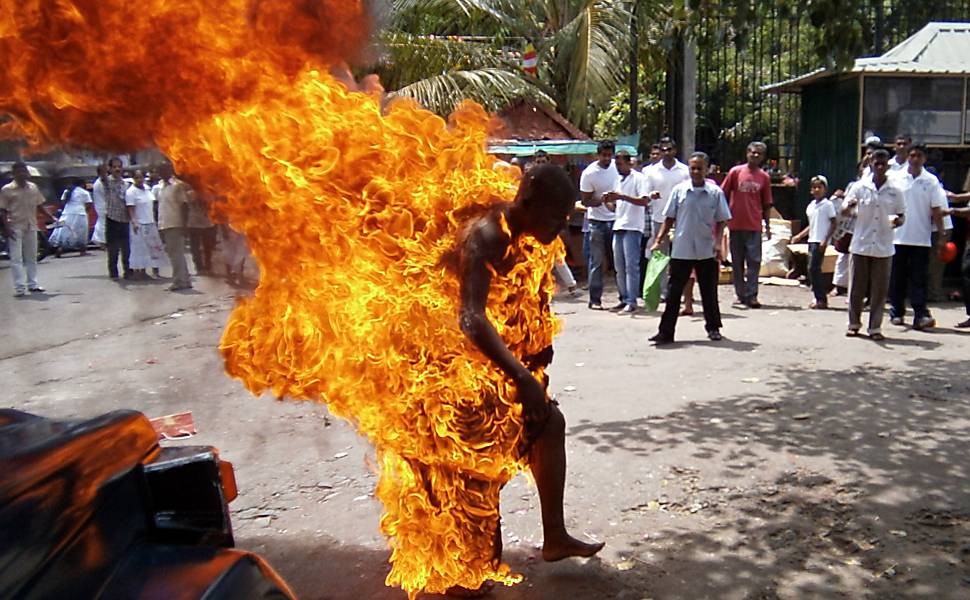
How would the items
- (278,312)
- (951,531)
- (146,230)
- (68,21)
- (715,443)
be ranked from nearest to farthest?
(68,21) < (278,312) < (951,531) < (715,443) < (146,230)

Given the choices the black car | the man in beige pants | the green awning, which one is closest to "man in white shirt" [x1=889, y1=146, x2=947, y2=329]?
the green awning

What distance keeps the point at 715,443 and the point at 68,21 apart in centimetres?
429

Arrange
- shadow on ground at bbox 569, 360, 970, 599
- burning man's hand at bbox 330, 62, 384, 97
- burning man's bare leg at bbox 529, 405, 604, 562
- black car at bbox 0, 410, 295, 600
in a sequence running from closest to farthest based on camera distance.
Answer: black car at bbox 0, 410, 295, 600, burning man's bare leg at bbox 529, 405, 604, 562, shadow on ground at bbox 569, 360, 970, 599, burning man's hand at bbox 330, 62, 384, 97

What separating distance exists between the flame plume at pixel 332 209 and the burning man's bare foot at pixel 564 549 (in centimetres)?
21

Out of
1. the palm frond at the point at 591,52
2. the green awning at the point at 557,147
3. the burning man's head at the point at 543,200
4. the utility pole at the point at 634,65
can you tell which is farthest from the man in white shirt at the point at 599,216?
the burning man's head at the point at 543,200

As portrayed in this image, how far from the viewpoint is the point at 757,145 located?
11.1m

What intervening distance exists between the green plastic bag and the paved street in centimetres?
75

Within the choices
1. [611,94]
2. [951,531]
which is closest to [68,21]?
[951,531]

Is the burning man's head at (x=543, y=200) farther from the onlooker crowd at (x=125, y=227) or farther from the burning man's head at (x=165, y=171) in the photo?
the burning man's head at (x=165, y=171)

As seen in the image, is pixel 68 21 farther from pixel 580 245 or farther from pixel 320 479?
pixel 580 245

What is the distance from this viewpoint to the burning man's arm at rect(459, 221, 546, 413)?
314cm

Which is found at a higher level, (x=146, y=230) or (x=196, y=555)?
(x=146, y=230)

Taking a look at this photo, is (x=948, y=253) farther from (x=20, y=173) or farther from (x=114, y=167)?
(x=20, y=173)

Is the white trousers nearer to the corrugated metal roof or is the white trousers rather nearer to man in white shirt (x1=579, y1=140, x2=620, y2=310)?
man in white shirt (x1=579, y1=140, x2=620, y2=310)
